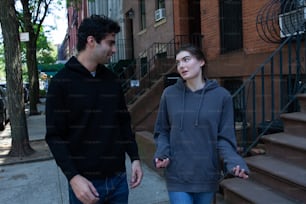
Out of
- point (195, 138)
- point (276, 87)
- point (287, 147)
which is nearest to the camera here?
point (195, 138)

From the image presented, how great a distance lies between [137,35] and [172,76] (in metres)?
6.38

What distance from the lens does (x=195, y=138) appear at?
251cm

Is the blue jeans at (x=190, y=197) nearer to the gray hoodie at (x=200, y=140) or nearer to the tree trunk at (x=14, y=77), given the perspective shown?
the gray hoodie at (x=200, y=140)

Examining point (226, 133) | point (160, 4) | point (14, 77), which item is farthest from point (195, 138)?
point (160, 4)

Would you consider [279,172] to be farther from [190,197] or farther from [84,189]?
[84,189]

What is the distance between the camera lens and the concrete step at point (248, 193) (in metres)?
3.72

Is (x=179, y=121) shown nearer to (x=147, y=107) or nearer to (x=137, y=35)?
(x=147, y=107)

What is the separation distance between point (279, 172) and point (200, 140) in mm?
1777

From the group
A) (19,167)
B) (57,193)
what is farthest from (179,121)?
(19,167)

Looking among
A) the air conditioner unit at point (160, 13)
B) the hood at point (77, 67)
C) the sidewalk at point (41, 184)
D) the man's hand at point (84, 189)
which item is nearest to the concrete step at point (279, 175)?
the sidewalk at point (41, 184)

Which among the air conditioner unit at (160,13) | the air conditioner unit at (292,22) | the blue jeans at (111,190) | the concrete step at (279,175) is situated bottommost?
the concrete step at (279,175)

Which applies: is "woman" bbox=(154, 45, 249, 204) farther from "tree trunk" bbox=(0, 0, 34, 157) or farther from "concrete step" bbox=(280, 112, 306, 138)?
"tree trunk" bbox=(0, 0, 34, 157)

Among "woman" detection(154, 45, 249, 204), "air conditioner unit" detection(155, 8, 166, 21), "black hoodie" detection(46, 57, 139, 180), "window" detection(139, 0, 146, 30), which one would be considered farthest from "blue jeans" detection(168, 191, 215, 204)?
"window" detection(139, 0, 146, 30)

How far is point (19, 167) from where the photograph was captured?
22.7 feet
